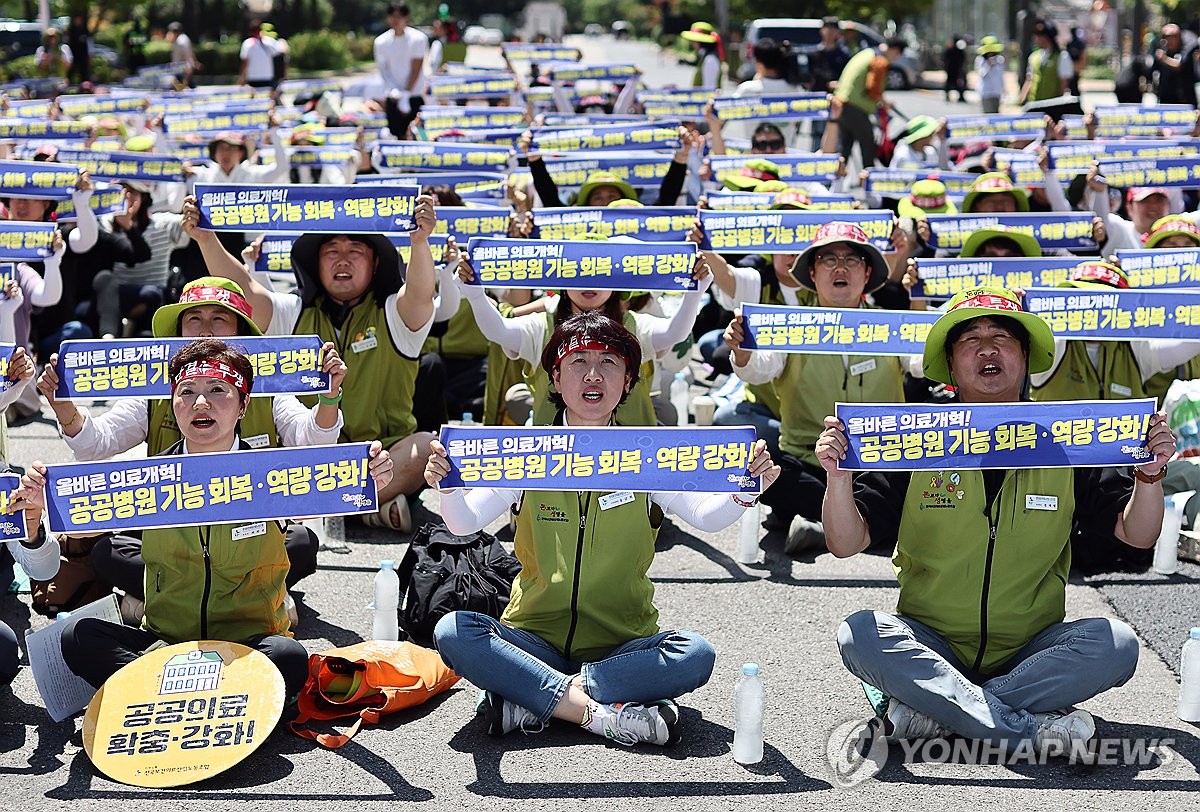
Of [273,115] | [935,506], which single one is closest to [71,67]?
[273,115]

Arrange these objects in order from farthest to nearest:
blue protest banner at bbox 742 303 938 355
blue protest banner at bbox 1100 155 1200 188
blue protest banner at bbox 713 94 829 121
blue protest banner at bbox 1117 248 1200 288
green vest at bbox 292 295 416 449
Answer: blue protest banner at bbox 713 94 829 121, blue protest banner at bbox 1100 155 1200 188, blue protest banner at bbox 1117 248 1200 288, green vest at bbox 292 295 416 449, blue protest banner at bbox 742 303 938 355

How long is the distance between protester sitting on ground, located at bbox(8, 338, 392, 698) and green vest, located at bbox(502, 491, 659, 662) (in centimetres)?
64

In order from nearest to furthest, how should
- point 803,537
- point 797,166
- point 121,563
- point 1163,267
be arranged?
point 121,563 → point 803,537 → point 1163,267 → point 797,166

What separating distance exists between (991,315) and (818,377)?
96.4 inches

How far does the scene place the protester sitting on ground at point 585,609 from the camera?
5.49 metres

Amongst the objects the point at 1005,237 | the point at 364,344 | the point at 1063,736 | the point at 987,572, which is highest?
the point at 1005,237

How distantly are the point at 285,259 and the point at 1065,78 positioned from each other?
12.9m

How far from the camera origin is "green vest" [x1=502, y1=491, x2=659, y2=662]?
5.57 meters

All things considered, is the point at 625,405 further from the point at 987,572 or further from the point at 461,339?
the point at 461,339

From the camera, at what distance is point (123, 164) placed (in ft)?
37.7

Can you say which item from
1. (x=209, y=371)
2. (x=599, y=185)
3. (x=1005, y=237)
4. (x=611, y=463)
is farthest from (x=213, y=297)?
(x=1005, y=237)

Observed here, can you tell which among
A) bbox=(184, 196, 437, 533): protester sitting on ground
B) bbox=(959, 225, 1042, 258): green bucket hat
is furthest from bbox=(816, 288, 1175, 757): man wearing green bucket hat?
bbox=(959, 225, 1042, 258): green bucket hat

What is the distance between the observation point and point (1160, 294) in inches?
289

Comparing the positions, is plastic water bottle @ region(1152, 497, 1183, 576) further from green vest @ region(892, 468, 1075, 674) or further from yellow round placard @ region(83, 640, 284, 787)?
yellow round placard @ region(83, 640, 284, 787)
